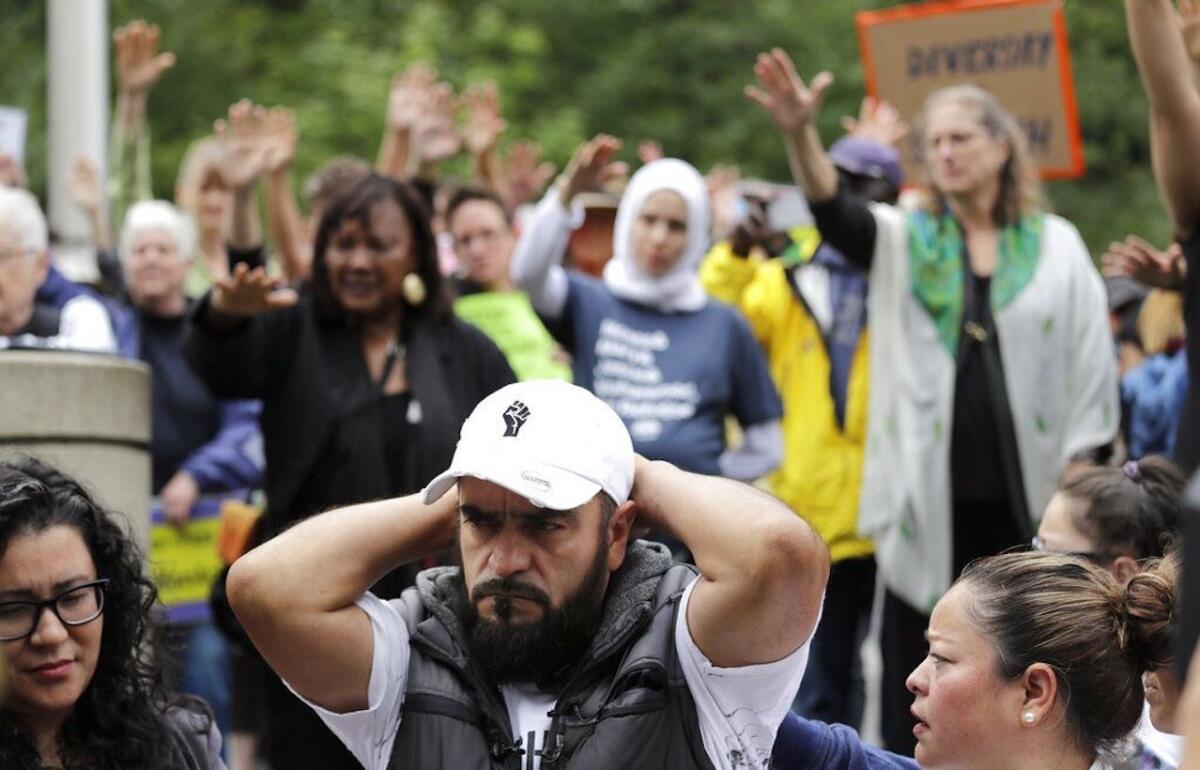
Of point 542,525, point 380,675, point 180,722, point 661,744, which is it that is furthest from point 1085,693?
point 180,722

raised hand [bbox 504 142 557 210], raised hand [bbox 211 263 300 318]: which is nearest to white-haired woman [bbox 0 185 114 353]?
raised hand [bbox 211 263 300 318]

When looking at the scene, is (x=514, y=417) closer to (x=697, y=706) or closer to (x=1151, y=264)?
(x=697, y=706)

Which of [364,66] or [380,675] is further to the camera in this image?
[364,66]

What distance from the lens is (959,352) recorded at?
22.2 ft

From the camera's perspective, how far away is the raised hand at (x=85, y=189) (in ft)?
31.9

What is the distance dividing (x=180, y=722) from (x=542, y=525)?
898 millimetres

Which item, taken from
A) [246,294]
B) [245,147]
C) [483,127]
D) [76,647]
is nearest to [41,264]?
[246,294]

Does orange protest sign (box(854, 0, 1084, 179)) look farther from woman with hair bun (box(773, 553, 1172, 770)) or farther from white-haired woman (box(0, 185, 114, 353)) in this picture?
woman with hair bun (box(773, 553, 1172, 770))

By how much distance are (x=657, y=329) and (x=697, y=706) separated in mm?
3551

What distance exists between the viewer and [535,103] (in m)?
22.6

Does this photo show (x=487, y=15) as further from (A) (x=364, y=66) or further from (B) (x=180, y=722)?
(B) (x=180, y=722)

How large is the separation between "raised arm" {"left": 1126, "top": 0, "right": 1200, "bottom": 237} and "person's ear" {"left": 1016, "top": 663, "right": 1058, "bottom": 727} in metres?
1.70

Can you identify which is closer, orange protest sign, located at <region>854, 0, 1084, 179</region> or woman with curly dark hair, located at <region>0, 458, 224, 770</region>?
woman with curly dark hair, located at <region>0, 458, 224, 770</region>

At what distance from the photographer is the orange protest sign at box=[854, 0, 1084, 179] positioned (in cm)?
859
